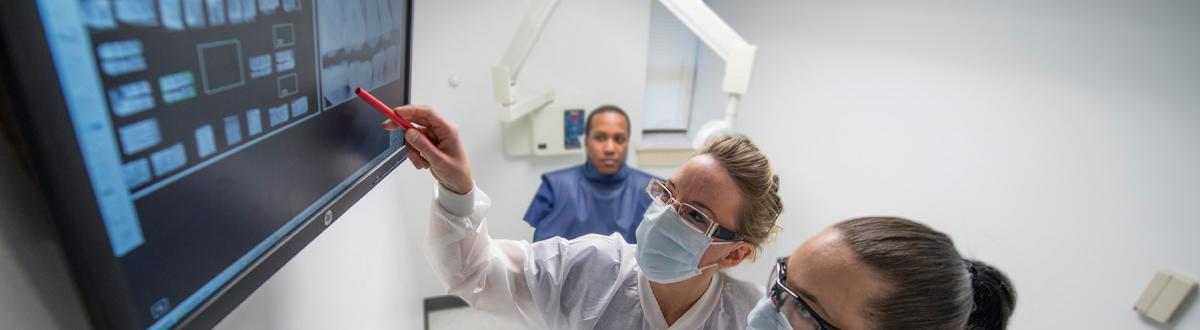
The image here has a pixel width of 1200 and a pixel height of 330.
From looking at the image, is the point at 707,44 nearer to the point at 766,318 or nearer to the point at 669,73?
the point at 766,318

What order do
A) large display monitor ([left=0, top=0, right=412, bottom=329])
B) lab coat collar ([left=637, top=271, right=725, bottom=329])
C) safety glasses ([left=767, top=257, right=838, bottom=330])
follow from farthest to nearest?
1. lab coat collar ([left=637, top=271, right=725, bottom=329])
2. safety glasses ([left=767, top=257, right=838, bottom=330])
3. large display monitor ([left=0, top=0, right=412, bottom=329])

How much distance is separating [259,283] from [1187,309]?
72.1 inches

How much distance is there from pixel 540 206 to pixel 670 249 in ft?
3.41

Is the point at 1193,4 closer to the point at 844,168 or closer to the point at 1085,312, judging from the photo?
the point at 1085,312

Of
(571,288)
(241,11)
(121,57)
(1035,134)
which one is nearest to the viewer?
(121,57)

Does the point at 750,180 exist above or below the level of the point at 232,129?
below

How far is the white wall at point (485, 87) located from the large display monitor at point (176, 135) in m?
0.98

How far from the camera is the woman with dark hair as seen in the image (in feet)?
2.30

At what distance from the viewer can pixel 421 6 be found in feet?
6.41

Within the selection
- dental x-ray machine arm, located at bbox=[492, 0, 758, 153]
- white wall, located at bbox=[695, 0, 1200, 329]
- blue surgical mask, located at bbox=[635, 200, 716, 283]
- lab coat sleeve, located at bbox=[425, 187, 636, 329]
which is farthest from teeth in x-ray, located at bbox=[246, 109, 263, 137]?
white wall, located at bbox=[695, 0, 1200, 329]

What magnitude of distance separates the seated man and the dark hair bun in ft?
4.12

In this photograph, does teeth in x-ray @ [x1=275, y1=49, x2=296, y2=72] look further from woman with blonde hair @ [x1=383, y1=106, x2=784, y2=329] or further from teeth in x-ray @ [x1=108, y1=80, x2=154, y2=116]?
woman with blonde hair @ [x1=383, y1=106, x2=784, y2=329]

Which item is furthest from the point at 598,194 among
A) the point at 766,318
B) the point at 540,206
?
the point at 766,318

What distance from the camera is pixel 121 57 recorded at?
32cm
